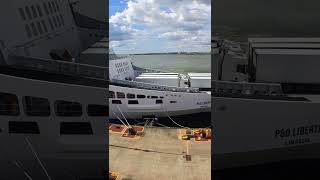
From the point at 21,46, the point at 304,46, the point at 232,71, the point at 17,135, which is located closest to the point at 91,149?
the point at 17,135

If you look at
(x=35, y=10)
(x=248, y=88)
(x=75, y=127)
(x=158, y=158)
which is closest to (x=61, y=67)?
(x=75, y=127)

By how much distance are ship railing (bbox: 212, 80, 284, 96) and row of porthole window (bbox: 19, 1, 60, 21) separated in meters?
3.36

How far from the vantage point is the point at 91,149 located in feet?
17.3

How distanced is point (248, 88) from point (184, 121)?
5.66 metres

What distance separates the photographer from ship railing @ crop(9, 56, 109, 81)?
552cm

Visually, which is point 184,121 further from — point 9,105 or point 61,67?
point 9,105

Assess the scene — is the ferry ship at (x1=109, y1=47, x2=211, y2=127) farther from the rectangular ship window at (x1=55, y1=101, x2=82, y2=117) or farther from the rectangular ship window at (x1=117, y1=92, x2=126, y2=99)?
the rectangular ship window at (x1=55, y1=101, x2=82, y2=117)

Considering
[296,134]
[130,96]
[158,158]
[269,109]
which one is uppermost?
[269,109]

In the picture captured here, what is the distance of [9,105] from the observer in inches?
204

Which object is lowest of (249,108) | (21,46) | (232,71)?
(249,108)

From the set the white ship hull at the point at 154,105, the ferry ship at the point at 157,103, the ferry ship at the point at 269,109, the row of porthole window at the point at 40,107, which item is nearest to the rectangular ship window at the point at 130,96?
the ferry ship at the point at 157,103

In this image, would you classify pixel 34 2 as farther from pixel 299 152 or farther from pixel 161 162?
pixel 299 152

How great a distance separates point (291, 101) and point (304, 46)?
55.7 inches

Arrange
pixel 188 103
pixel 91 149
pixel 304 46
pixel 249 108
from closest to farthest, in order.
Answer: pixel 91 149 → pixel 249 108 → pixel 304 46 → pixel 188 103
